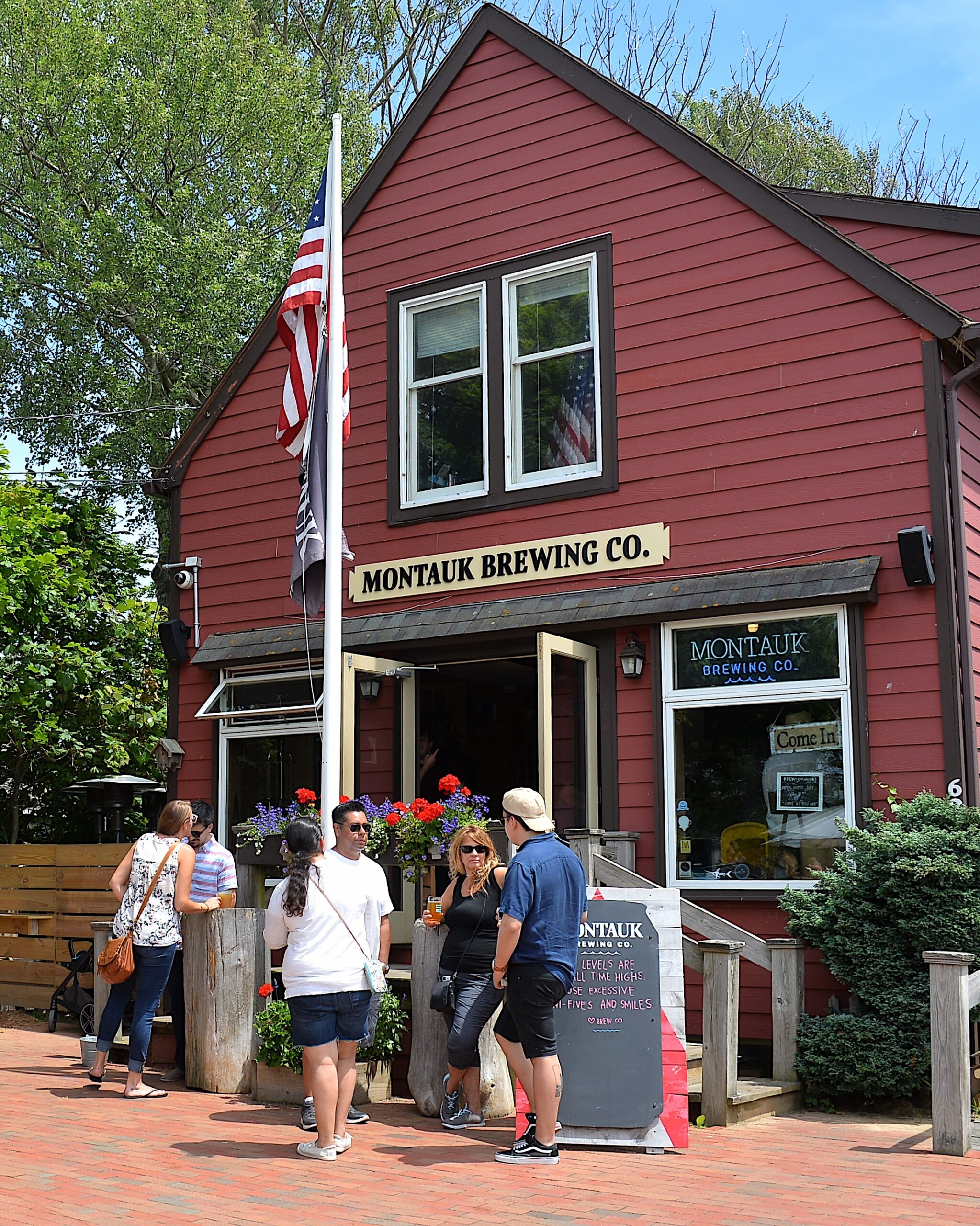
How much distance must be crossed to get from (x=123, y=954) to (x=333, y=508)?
2.96 m

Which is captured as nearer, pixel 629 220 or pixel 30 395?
pixel 629 220

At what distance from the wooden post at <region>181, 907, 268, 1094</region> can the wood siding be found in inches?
112

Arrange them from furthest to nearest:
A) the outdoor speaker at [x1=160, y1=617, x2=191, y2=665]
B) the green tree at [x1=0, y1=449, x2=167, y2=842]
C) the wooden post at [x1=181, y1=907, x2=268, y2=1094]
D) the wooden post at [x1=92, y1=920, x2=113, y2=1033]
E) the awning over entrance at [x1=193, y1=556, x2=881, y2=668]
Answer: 1. the green tree at [x1=0, y1=449, x2=167, y2=842]
2. the outdoor speaker at [x1=160, y1=617, x2=191, y2=665]
3. the wooden post at [x1=92, y1=920, x2=113, y2=1033]
4. the awning over entrance at [x1=193, y1=556, x2=881, y2=668]
5. the wooden post at [x1=181, y1=907, x2=268, y2=1094]

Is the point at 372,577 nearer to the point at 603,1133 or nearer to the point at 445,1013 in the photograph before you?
the point at 445,1013

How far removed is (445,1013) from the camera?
24.4 ft

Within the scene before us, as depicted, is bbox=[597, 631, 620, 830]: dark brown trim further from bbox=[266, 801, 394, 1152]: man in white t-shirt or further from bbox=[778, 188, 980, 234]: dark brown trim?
bbox=[778, 188, 980, 234]: dark brown trim

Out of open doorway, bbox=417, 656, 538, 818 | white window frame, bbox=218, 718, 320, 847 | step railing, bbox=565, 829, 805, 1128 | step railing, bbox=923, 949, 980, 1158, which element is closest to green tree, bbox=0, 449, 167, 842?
white window frame, bbox=218, 718, 320, 847

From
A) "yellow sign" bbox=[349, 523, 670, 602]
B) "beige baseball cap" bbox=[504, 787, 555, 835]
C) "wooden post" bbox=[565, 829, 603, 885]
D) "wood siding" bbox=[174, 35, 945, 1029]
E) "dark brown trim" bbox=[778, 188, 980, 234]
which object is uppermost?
"dark brown trim" bbox=[778, 188, 980, 234]

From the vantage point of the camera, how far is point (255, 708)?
12047 millimetres

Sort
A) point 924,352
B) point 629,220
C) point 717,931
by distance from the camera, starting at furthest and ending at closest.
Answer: point 629,220
point 924,352
point 717,931

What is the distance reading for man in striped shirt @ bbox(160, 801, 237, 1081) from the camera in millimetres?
8914

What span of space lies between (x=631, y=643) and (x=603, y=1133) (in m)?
3.88

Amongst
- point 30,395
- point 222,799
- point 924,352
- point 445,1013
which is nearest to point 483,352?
point 924,352

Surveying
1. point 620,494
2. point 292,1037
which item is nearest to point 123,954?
point 292,1037
